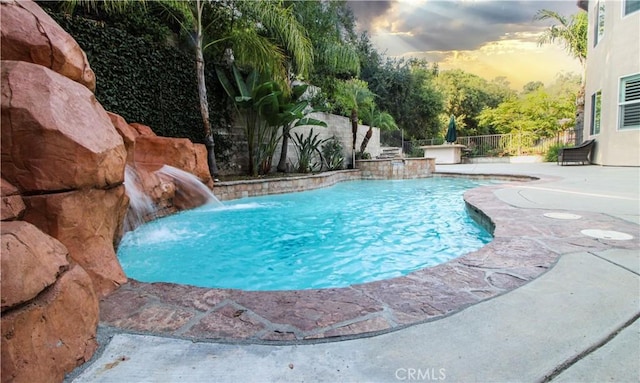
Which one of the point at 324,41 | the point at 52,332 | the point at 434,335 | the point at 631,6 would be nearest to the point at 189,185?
the point at 52,332

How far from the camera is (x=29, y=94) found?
5.44 feet

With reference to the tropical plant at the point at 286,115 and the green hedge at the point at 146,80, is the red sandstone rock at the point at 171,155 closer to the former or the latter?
the green hedge at the point at 146,80

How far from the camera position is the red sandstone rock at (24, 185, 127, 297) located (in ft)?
5.55

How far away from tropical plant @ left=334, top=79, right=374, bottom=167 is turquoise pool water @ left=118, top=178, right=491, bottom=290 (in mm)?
7571

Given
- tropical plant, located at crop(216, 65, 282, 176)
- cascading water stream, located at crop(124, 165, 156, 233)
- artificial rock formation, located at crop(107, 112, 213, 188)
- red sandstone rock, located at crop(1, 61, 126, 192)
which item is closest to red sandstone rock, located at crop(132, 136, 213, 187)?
artificial rock formation, located at crop(107, 112, 213, 188)

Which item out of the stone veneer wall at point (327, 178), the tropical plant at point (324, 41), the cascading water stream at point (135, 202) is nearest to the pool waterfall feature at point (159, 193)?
the cascading water stream at point (135, 202)

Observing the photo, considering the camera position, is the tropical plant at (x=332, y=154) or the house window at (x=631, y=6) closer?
the house window at (x=631, y=6)

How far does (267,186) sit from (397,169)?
662 cm

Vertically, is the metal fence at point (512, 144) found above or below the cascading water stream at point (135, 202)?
above

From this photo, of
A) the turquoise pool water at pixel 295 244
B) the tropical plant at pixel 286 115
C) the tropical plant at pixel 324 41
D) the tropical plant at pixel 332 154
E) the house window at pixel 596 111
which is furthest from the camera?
the tropical plant at pixel 332 154

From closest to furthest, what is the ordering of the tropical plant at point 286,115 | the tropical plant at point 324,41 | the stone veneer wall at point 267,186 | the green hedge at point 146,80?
the green hedge at point 146,80, the stone veneer wall at point 267,186, the tropical plant at point 286,115, the tropical plant at point 324,41

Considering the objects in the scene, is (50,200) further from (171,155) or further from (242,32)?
(242,32)

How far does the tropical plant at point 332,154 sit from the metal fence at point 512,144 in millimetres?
9395

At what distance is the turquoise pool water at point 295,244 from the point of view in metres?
2.97
